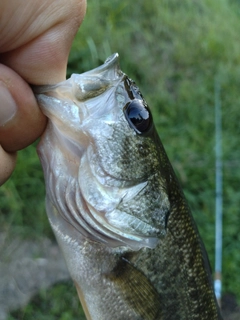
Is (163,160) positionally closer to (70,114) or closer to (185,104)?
(70,114)

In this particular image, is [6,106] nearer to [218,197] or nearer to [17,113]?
[17,113]

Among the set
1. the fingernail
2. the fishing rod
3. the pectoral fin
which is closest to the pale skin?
the fingernail

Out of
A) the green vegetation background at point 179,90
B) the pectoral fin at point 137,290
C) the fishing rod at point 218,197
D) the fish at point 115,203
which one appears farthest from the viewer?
the fishing rod at point 218,197

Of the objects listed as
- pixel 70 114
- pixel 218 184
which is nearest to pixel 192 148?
pixel 218 184

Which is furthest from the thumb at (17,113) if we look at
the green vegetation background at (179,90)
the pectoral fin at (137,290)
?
the green vegetation background at (179,90)

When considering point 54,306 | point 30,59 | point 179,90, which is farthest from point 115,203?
point 179,90

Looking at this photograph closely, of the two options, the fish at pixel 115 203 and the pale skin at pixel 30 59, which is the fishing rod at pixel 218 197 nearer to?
the fish at pixel 115 203

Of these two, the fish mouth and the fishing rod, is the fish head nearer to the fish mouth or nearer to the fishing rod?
the fish mouth
